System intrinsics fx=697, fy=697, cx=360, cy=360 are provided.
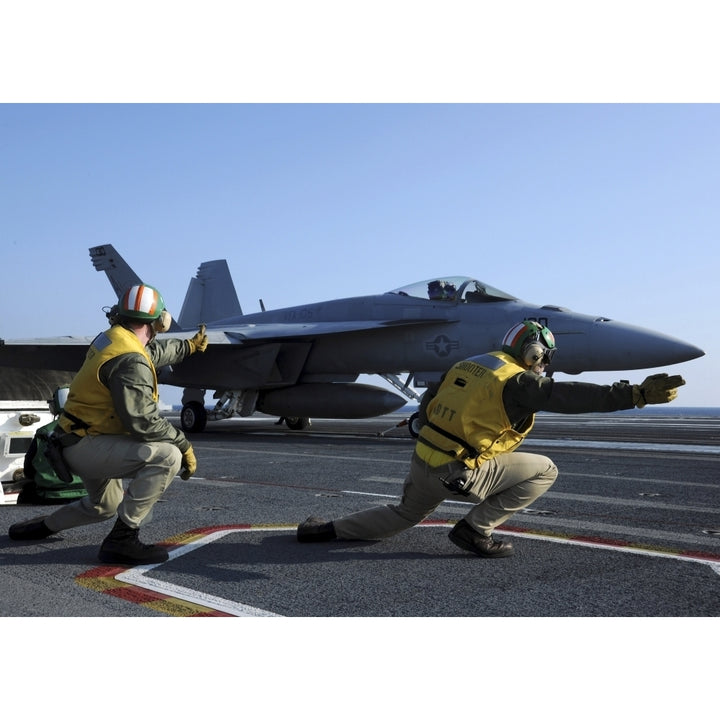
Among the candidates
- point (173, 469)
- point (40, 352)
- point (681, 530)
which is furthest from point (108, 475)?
point (40, 352)

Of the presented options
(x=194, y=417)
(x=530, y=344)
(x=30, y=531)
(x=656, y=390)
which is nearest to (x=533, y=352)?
(x=530, y=344)

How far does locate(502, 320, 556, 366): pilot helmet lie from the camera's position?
4039 millimetres

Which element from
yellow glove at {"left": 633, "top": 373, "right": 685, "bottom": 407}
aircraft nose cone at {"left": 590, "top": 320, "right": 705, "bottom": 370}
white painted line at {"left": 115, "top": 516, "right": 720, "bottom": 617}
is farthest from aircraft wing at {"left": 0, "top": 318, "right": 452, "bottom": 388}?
yellow glove at {"left": 633, "top": 373, "right": 685, "bottom": 407}

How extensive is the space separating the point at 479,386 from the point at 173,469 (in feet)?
6.09

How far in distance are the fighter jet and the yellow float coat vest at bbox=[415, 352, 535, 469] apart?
32.0ft

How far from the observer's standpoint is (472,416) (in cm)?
394

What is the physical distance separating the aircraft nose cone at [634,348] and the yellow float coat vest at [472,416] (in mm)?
9588

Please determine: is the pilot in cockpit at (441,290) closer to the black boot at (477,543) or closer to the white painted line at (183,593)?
the black boot at (477,543)

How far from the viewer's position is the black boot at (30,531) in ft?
15.3

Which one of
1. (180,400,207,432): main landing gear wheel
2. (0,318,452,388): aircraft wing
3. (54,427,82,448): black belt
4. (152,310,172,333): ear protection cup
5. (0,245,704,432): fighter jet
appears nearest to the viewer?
(54,427,82,448): black belt

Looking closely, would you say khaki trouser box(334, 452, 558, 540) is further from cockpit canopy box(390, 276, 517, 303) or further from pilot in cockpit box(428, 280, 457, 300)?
pilot in cockpit box(428, 280, 457, 300)

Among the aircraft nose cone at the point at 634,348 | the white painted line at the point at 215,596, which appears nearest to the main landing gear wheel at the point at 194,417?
the aircraft nose cone at the point at 634,348

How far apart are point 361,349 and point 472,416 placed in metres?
12.0

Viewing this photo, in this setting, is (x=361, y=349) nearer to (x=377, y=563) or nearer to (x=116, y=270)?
(x=116, y=270)
